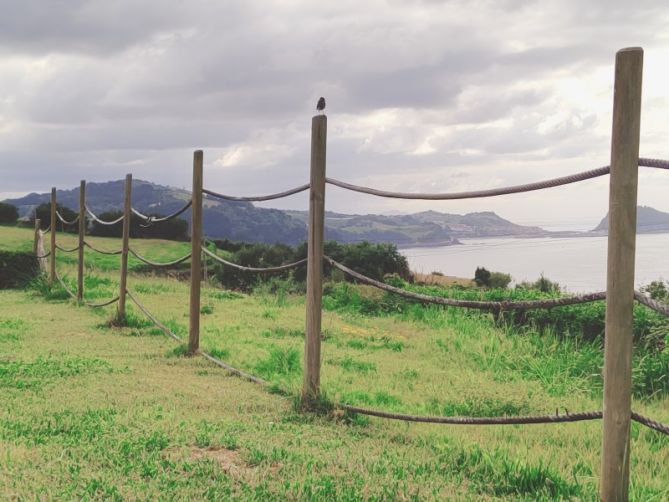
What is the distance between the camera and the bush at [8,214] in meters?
25.2

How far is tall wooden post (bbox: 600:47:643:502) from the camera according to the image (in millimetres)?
2822

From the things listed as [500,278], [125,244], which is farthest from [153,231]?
[125,244]

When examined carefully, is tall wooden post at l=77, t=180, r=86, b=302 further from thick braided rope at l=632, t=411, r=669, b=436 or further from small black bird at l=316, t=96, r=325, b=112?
thick braided rope at l=632, t=411, r=669, b=436

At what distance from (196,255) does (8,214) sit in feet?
71.4

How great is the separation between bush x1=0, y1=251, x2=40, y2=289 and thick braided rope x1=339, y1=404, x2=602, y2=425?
11637 mm

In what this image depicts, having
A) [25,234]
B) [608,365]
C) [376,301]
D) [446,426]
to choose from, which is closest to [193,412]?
[446,426]

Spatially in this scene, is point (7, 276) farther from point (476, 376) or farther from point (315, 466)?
point (315, 466)

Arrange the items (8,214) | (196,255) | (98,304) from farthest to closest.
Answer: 1. (8,214)
2. (98,304)
3. (196,255)

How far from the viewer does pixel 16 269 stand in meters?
14.0

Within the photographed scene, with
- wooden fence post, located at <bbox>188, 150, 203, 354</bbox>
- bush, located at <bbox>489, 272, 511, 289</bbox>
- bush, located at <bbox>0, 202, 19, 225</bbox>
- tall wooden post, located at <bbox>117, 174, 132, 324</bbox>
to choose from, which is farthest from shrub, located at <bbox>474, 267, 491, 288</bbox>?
bush, located at <bbox>0, 202, 19, 225</bbox>

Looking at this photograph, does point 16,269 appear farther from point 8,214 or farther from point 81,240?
point 8,214

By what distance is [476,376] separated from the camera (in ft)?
21.1

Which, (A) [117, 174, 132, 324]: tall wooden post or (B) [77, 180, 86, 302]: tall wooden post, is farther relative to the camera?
(B) [77, 180, 86, 302]: tall wooden post

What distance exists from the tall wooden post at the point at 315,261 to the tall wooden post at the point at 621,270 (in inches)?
82.8
